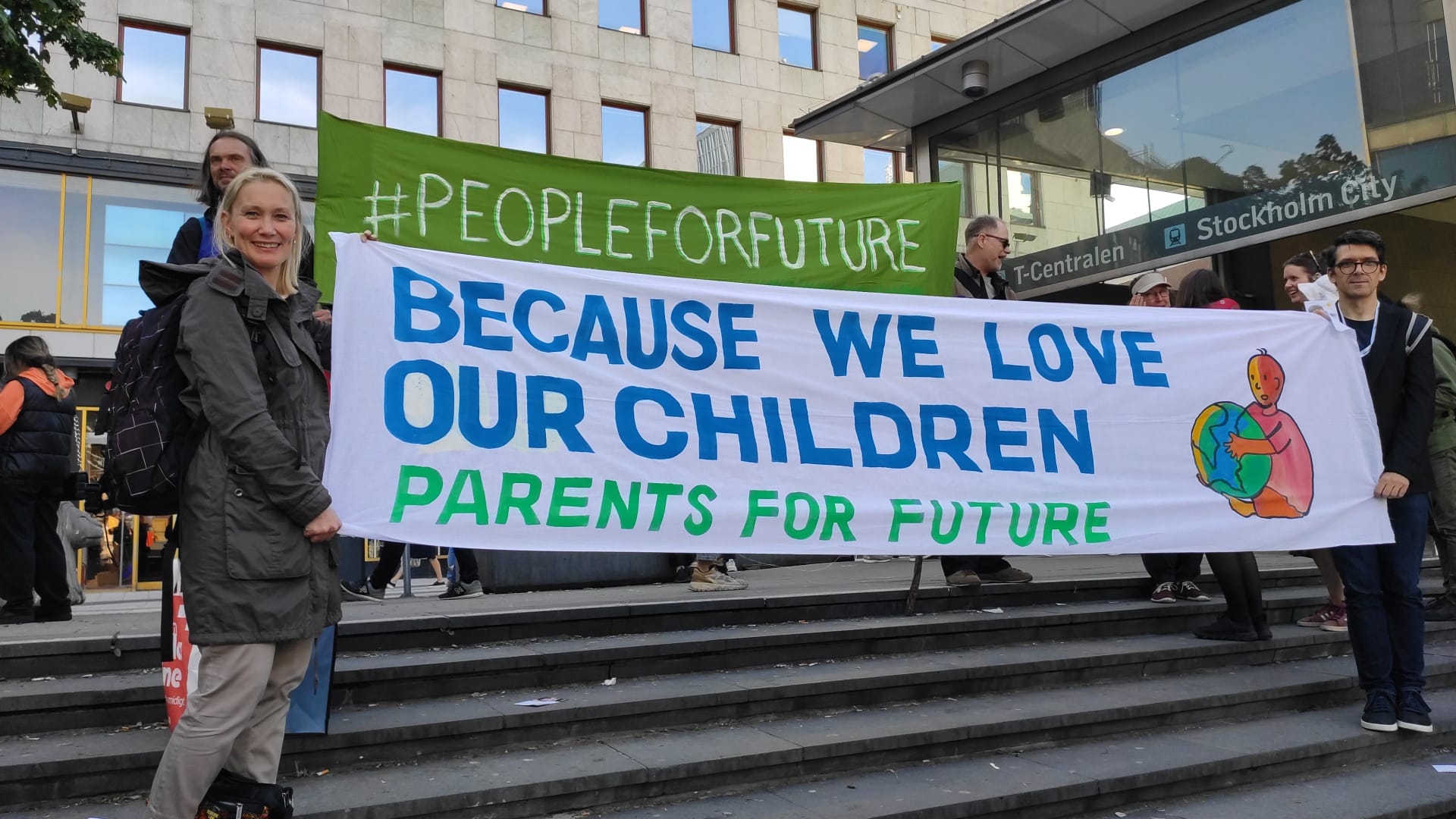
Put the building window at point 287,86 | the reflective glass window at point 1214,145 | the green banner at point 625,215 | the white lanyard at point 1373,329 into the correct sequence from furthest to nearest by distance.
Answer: the building window at point 287,86 < the reflective glass window at point 1214,145 < the green banner at point 625,215 < the white lanyard at point 1373,329

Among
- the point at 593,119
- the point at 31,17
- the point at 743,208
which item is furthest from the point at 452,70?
the point at 743,208

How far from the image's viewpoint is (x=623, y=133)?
20.8 m

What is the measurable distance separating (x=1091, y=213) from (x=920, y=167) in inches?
87.8

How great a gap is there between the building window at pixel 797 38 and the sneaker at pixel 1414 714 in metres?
19.8

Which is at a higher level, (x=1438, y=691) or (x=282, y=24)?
(x=282, y=24)

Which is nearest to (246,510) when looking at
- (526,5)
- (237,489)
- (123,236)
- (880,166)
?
(237,489)

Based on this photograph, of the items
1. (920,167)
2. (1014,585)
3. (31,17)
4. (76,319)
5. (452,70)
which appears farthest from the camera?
(452,70)

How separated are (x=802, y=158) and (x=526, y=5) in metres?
6.25

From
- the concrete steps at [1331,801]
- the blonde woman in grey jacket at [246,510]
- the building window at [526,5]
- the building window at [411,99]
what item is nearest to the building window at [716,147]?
the building window at [526,5]

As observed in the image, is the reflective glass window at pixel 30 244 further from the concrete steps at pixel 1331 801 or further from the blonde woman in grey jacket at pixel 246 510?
the concrete steps at pixel 1331 801

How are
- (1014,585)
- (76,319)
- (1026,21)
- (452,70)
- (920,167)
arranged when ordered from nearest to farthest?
(1014,585)
(1026,21)
(920,167)
(76,319)
(452,70)

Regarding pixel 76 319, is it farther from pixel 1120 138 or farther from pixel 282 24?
pixel 1120 138

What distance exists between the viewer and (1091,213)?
10.6 meters

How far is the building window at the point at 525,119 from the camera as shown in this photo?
19.9 meters
